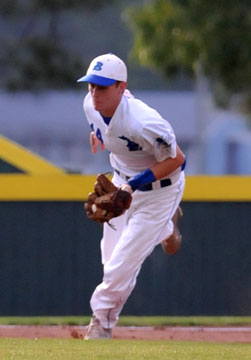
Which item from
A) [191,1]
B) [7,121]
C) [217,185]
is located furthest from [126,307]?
[7,121]

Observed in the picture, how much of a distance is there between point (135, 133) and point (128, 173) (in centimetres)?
62

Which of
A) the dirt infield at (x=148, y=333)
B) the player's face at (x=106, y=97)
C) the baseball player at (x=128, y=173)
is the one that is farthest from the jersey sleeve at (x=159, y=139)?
the dirt infield at (x=148, y=333)

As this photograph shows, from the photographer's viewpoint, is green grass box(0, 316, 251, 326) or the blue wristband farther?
green grass box(0, 316, 251, 326)

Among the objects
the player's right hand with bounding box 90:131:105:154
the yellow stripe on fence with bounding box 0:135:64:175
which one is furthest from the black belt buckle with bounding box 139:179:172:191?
the yellow stripe on fence with bounding box 0:135:64:175

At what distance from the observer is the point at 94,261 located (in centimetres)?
1106

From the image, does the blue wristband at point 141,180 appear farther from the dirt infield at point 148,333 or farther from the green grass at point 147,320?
the green grass at point 147,320

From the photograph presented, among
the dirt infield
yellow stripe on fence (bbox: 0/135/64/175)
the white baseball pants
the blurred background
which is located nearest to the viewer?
the white baseball pants

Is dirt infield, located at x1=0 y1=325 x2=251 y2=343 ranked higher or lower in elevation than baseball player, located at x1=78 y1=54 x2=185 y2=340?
lower

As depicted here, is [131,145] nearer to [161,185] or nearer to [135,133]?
[135,133]

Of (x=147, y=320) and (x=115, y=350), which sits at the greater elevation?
(x=115, y=350)

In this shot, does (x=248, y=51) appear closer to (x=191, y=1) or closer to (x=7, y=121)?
(x=191, y=1)

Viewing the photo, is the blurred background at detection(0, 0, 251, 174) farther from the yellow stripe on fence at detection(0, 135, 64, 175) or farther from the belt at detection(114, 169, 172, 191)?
the belt at detection(114, 169, 172, 191)

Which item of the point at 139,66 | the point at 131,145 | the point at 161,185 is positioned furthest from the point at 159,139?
the point at 139,66

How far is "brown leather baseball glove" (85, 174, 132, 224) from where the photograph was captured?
758cm
